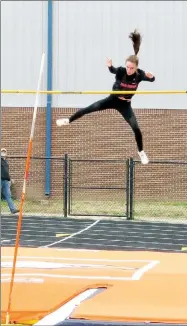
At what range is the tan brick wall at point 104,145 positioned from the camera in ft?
57.9

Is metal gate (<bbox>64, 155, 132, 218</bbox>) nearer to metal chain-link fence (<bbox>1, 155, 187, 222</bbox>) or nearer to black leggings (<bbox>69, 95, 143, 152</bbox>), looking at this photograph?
metal chain-link fence (<bbox>1, 155, 187, 222</bbox>)

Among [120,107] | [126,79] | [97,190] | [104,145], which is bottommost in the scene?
[97,190]

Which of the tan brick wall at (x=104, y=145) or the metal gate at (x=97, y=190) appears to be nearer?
the metal gate at (x=97, y=190)

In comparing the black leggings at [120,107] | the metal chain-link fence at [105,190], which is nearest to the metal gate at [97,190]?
the metal chain-link fence at [105,190]

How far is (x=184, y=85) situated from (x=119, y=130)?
5392 millimetres

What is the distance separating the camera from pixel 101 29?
1551 centimetres

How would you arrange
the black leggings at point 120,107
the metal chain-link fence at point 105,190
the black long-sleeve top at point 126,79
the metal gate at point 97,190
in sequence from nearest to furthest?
the black long-sleeve top at point 126,79
the black leggings at point 120,107
the metal chain-link fence at point 105,190
the metal gate at point 97,190

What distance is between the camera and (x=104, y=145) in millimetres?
18828

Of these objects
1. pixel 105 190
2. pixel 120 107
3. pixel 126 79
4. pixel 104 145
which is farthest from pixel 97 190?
pixel 126 79

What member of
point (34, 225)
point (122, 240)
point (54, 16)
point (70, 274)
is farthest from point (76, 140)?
point (70, 274)

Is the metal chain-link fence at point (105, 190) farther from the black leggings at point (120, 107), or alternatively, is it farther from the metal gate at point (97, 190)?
the black leggings at point (120, 107)

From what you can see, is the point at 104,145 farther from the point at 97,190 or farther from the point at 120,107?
the point at 120,107

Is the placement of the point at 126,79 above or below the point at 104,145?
above

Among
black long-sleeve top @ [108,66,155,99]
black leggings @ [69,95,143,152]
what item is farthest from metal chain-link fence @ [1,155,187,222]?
black long-sleeve top @ [108,66,155,99]
